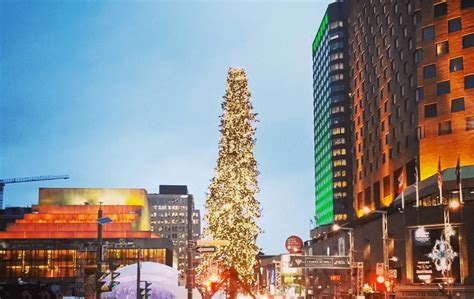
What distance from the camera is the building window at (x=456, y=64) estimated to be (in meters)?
92.5

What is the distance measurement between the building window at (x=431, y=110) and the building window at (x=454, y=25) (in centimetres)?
1052

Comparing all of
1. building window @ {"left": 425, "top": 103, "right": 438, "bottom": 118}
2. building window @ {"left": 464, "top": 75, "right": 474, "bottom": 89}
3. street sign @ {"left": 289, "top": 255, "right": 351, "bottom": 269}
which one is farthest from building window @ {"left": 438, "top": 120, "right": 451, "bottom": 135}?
street sign @ {"left": 289, "top": 255, "right": 351, "bottom": 269}

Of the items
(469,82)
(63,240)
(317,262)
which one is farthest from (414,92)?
(63,240)

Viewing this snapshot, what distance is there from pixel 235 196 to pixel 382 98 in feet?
193

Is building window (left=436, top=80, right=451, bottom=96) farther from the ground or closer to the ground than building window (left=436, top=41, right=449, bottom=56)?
closer to the ground

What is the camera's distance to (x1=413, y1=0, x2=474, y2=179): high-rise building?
299 feet

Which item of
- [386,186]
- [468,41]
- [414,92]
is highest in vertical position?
[468,41]

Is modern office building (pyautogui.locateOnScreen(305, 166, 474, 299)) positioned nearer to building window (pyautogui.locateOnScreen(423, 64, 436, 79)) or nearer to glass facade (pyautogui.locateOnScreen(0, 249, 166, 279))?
building window (pyautogui.locateOnScreen(423, 64, 436, 79))

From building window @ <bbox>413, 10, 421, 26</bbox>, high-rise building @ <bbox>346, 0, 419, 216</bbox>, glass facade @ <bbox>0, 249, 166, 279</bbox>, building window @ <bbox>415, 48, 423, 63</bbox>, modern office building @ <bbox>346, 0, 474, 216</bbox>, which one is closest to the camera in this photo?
modern office building @ <bbox>346, 0, 474, 216</bbox>

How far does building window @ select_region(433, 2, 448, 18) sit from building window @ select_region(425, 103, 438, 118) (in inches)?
500

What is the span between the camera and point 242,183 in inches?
2499

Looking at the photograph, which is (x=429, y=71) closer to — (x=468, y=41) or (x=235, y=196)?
(x=468, y=41)

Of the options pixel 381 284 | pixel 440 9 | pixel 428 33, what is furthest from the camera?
pixel 428 33

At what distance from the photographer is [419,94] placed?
96.7 meters
